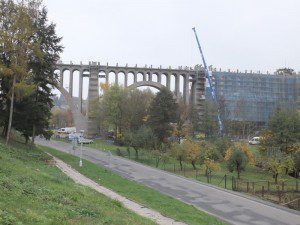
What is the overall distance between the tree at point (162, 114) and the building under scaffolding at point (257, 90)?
38.6 meters

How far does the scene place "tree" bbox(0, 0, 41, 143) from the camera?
1144 inches

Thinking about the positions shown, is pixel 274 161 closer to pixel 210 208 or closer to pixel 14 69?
pixel 210 208

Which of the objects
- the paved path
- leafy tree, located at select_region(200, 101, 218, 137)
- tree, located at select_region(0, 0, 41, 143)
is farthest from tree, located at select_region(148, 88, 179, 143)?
tree, located at select_region(0, 0, 41, 143)

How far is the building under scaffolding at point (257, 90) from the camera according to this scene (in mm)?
94125

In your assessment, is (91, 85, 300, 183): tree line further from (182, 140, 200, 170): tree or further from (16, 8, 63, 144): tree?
(16, 8, 63, 144): tree

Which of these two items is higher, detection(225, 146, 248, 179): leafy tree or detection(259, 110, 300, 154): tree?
detection(259, 110, 300, 154): tree

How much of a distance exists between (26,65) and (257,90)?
73.0m

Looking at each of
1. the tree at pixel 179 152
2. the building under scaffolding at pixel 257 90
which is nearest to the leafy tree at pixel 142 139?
the tree at pixel 179 152

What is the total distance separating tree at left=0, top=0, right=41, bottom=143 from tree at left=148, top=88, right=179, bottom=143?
26.4 m

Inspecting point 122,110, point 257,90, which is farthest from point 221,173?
point 257,90

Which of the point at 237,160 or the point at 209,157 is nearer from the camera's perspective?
the point at 237,160

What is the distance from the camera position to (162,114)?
2180 inches

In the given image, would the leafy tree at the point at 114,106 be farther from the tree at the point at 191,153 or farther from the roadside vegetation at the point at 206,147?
→ the tree at the point at 191,153

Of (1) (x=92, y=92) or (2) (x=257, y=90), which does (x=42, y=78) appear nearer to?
(1) (x=92, y=92)
